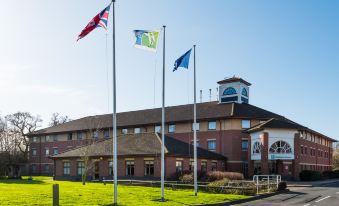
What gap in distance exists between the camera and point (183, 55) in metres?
26.5

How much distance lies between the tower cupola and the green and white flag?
1452 inches

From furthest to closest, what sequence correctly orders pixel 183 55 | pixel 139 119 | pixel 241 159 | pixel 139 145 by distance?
pixel 139 119 < pixel 241 159 < pixel 139 145 < pixel 183 55

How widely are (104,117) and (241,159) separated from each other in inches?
1085

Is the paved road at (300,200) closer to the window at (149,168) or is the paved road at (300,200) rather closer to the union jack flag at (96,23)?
the union jack flag at (96,23)

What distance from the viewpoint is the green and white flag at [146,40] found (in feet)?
73.9

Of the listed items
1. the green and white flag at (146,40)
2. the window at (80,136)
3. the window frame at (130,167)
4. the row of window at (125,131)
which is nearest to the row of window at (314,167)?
the row of window at (125,131)

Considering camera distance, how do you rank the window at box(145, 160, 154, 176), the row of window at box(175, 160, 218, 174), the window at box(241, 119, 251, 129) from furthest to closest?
the window at box(241, 119, 251, 129) < the window at box(145, 160, 154, 176) < the row of window at box(175, 160, 218, 174)

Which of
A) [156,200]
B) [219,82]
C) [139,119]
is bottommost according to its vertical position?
[156,200]

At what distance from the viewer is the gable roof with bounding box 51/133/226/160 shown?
45.7 metres

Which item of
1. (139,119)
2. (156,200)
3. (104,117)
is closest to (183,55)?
(156,200)

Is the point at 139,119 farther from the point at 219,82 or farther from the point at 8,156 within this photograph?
the point at 8,156

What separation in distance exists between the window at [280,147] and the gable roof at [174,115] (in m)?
6.32

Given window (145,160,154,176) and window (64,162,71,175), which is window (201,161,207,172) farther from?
window (64,162,71,175)

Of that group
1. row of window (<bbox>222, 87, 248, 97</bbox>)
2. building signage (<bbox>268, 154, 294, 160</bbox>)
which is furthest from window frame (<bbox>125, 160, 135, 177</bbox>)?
row of window (<bbox>222, 87, 248, 97</bbox>)
